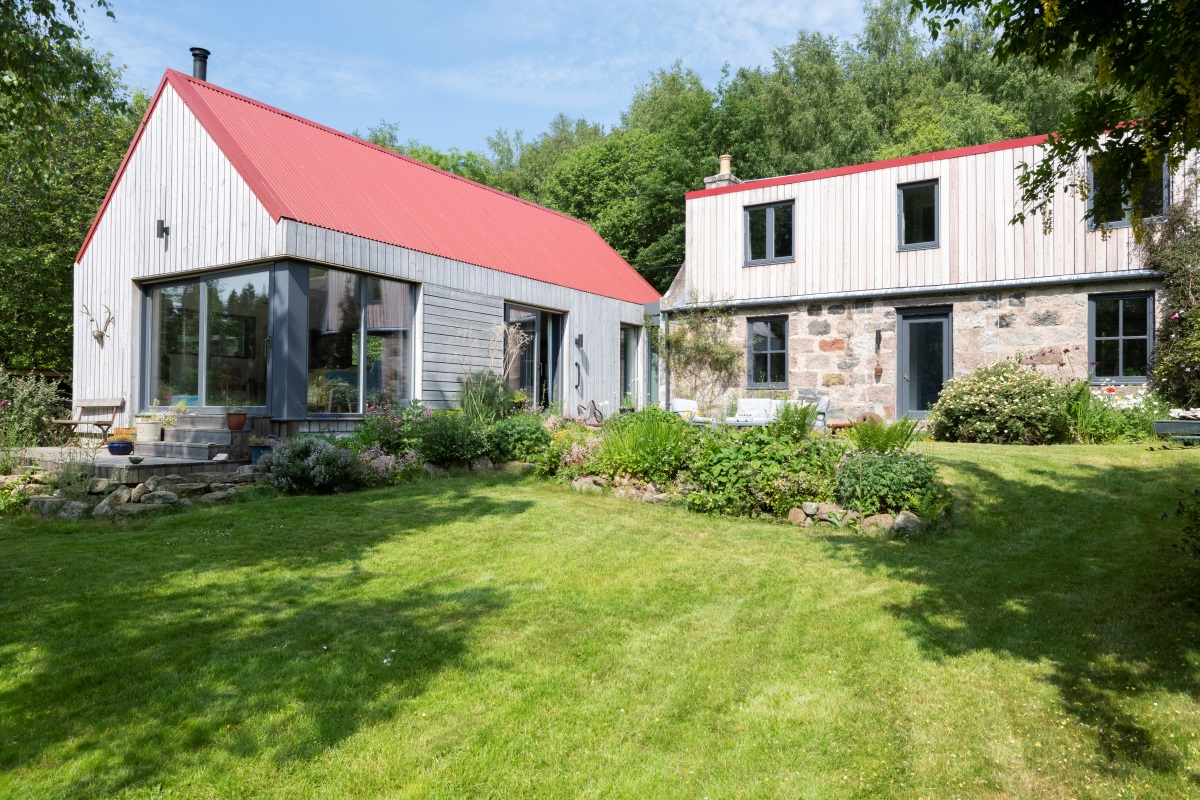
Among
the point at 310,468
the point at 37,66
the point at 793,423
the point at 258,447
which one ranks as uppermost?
the point at 37,66

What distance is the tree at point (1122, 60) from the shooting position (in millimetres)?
3471

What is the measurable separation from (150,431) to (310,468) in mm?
4364

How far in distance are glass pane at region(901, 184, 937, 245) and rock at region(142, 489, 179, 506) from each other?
1190cm

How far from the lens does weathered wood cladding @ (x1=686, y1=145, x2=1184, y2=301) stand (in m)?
12.1

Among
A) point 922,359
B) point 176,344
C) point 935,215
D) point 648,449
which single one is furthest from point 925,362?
point 176,344

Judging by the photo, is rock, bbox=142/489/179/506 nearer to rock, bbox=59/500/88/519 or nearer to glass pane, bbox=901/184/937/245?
rock, bbox=59/500/88/519

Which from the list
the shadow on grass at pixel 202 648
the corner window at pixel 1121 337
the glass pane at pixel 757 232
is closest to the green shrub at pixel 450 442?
the shadow on grass at pixel 202 648

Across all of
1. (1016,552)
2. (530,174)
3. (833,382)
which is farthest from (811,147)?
(1016,552)

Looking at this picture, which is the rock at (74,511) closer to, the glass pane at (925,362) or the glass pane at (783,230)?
the glass pane at (783,230)

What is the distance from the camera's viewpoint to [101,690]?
3303 millimetres

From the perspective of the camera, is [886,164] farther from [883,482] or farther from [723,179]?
[883,482]

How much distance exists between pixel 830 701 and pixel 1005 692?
0.78m

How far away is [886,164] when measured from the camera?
13.6 meters

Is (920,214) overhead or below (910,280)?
overhead
